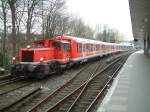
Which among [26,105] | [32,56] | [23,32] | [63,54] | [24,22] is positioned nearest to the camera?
[26,105]

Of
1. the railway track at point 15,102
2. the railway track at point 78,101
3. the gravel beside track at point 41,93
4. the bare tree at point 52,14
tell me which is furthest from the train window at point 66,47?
the bare tree at point 52,14

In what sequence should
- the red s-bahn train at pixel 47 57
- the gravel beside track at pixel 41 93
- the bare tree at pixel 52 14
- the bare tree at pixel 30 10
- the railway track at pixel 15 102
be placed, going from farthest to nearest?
the bare tree at pixel 52 14
the bare tree at pixel 30 10
the red s-bahn train at pixel 47 57
the gravel beside track at pixel 41 93
the railway track at pixel 15 102

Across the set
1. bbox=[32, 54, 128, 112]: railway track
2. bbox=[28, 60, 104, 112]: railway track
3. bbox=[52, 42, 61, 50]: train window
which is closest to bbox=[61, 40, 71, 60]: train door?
bbox=[52, 42, 61, 50]: train window

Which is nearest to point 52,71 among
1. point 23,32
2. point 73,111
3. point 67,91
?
point 67,91

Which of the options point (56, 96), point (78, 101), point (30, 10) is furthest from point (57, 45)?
point (30, 10)

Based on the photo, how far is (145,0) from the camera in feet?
64.2

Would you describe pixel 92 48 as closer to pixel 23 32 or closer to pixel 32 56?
pixel 23 32

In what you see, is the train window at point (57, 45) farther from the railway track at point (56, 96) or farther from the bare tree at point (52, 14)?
the bare tree at point (52, 14)

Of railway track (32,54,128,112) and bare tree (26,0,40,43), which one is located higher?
bare tree (26,0,40,43)

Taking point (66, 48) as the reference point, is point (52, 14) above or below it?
above

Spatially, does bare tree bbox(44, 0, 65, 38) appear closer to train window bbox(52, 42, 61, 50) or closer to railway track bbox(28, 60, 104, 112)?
train window bbox(52, 42, 61, 50)

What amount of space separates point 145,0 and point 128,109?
11394mm

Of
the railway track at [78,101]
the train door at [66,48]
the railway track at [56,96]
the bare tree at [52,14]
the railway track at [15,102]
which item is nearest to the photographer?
the railway track at [15,102]

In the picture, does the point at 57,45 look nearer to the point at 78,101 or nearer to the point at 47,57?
the point at 47,57
